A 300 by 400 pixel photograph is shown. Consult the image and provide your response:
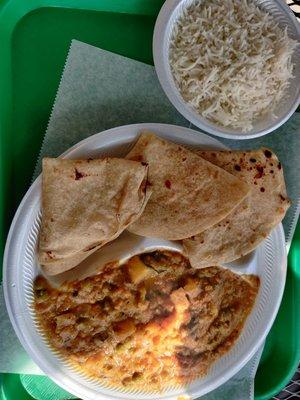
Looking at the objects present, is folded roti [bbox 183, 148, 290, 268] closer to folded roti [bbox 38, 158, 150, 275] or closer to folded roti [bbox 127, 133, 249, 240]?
folded roti [bbox 127, 133, 249, 240]

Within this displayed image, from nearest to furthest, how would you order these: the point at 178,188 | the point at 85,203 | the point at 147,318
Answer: the point at 85,203, the point at 178,188, the point at 147,318

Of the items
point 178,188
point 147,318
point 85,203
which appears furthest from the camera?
point 147,318

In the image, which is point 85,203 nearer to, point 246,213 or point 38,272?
point 38,272

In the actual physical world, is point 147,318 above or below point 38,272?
below

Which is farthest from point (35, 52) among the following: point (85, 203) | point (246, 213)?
point (246, 213)

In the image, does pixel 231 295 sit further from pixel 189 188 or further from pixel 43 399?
pixel 43 399

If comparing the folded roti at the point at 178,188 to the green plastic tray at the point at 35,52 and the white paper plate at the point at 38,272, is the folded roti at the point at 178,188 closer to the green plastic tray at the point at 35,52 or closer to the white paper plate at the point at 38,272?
the white paper plate at the point at 38,272
